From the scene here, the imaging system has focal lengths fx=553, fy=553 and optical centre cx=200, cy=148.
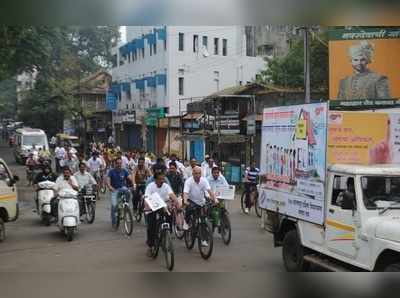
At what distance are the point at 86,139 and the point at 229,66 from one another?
1749 cm

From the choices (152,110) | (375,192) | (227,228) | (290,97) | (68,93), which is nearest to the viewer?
(375,192)

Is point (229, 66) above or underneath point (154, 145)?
above

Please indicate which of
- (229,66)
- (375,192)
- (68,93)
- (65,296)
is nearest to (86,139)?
(68,93)

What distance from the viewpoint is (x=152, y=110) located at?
4006 cm

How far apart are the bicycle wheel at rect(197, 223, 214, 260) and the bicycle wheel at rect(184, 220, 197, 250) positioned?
408 millimetres

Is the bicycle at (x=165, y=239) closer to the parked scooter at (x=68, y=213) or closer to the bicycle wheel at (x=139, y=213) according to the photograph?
the parked scooter at (x=68, y=213)

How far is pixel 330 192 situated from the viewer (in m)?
6.93

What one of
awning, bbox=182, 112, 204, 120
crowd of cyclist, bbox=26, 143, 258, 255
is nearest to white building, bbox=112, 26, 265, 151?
awning, bbox=182, 112, 204, 120

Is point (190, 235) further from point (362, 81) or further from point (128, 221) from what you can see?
point (362, 81)

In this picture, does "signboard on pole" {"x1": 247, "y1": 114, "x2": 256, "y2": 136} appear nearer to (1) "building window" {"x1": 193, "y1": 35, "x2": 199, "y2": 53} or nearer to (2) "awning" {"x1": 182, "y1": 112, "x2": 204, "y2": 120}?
(2) "awning" {"x1": 182, "y1": 112, "x2": 204, "y2": 120}

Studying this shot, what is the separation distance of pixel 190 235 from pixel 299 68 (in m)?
20.4

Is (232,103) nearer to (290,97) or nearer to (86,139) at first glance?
(290,97)

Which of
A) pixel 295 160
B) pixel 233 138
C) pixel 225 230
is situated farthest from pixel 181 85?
pixel 295 160

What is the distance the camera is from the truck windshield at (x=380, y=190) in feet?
21.0
